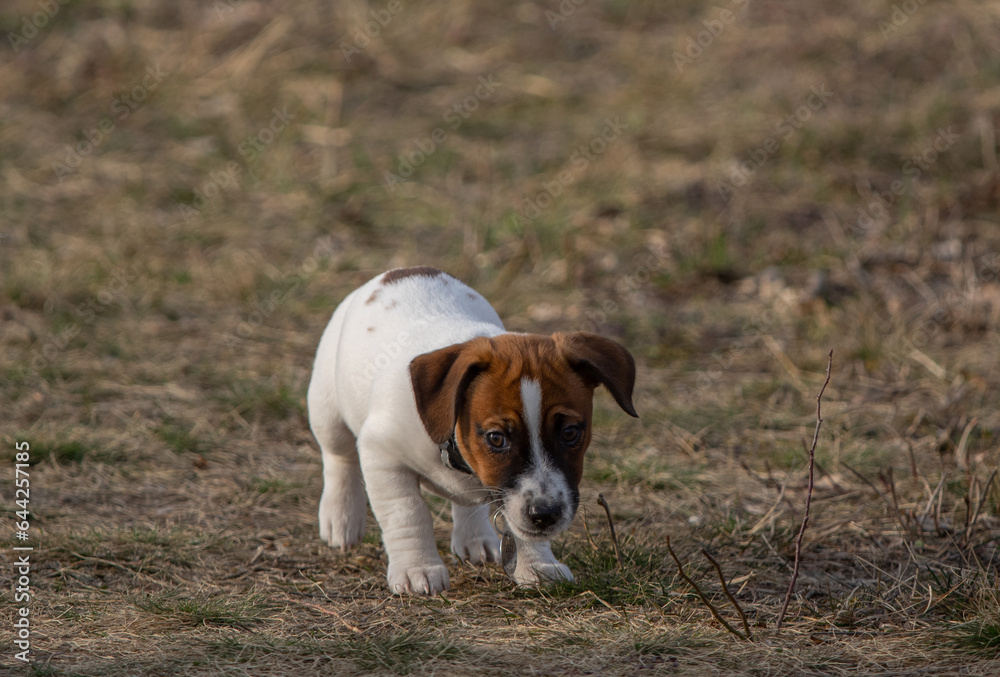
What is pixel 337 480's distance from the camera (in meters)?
4.97

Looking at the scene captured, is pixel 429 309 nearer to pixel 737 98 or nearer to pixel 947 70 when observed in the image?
pixel 737 98

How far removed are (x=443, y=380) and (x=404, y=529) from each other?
73 cm

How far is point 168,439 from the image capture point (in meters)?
6.04

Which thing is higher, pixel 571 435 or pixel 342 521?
pixel 571 435

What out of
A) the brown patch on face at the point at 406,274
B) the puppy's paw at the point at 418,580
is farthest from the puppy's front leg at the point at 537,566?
the brown patch on face at the point at 406,274

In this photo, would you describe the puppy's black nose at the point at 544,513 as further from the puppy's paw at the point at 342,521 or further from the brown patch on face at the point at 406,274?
the brown patch on face at the point at 406,274

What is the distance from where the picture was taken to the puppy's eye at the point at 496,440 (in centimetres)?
391

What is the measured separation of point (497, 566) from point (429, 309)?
1.13m

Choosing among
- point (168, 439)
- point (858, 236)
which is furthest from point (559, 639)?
point (858, 236)

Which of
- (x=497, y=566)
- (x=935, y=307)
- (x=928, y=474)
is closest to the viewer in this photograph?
(x=497, y=566)

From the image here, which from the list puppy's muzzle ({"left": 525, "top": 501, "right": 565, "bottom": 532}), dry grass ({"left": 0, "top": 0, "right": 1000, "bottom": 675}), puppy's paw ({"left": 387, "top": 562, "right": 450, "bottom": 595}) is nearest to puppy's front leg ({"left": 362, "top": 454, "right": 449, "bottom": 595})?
puppy's paw ({"left": 387, "top": 562, "right": 450, "bottom": 595})

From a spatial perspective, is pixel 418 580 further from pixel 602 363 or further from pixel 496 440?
pixel 602 363

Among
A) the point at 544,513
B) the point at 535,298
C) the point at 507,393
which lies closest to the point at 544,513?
the point at 544,513

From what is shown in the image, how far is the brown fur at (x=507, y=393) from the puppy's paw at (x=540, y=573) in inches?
21.2
